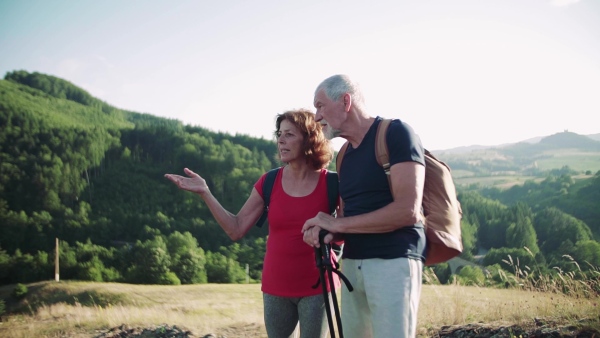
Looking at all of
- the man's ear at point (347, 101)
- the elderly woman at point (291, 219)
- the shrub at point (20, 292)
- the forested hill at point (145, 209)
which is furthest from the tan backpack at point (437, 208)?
the forested hill at point (145, 209)

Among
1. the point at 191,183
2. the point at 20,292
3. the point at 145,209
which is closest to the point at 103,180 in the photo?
the point at 145,209

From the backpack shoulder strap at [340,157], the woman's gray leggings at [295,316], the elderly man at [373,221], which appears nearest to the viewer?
the elderly man at [373,221]

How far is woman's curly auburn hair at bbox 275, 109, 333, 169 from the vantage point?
11.0ft

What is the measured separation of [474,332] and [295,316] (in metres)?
3.22

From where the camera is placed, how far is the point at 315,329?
3.06 metres

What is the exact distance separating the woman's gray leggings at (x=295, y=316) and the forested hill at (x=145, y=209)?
52.1 m

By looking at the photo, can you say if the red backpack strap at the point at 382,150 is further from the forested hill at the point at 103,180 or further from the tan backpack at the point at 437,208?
the forested hill at the point at 103,180

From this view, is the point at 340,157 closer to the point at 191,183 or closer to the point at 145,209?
the point at 191,183

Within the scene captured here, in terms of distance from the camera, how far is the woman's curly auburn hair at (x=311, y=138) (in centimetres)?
334

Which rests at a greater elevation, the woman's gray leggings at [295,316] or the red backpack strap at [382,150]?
the red backpack strap at [382,150]

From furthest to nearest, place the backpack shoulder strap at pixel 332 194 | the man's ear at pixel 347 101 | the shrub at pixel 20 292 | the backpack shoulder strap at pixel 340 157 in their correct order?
the shrub at pixel 20 292
the backpack shoulder strap at pixel 332 194
the backpack shoulder strap at pixel 340 157
the man's ear at pixel 347 101

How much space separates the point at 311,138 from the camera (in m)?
3.35

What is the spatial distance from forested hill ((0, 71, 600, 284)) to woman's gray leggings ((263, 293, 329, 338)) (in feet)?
171

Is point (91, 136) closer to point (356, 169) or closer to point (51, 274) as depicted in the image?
point (51, 274)
